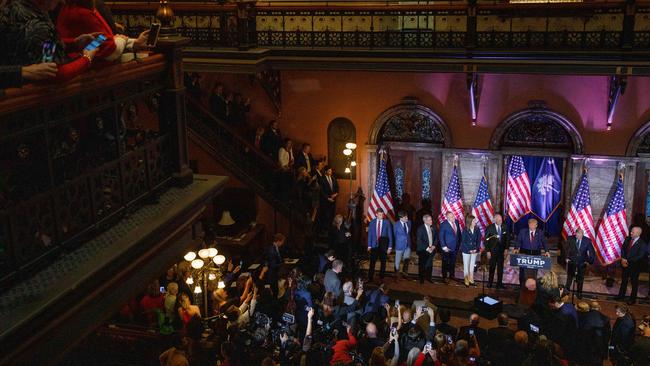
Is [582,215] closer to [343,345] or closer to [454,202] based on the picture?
[454,202]

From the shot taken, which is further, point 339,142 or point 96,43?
point 339,142

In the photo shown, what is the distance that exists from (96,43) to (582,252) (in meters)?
11.0

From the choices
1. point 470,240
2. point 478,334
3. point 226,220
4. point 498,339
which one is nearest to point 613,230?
point 470,240

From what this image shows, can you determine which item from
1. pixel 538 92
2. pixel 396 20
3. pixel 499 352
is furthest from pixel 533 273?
pixel 396 20

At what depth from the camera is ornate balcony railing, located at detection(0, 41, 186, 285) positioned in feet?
14.0

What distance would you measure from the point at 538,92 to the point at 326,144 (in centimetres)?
468

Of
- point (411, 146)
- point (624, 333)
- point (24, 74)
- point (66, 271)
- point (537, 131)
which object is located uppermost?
point (24, 74)

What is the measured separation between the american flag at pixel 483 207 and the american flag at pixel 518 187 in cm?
54

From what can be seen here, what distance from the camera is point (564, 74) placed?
1370 centimetres

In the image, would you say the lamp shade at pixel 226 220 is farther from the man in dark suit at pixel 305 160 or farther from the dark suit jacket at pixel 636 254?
the dark suit jacket at pixel 636 254

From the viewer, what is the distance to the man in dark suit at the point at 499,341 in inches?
392

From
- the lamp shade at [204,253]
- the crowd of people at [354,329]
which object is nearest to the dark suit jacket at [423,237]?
the crowd of people at [354,329]

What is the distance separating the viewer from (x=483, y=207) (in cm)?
1502

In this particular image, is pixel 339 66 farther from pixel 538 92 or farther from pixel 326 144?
pixel 538 92
